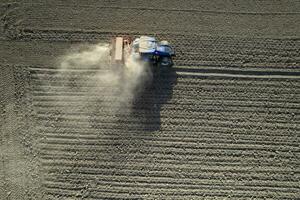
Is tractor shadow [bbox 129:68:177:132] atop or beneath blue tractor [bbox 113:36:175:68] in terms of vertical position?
beneath

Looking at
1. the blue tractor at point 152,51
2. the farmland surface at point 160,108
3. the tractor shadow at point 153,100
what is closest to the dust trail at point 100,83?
the farmland surface at point 160,108

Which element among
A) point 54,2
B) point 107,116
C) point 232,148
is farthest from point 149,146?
point 54,2

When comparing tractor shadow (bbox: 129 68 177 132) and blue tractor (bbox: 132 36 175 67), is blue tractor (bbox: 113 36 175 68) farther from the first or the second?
tractor shadow (bbox: 129 68 177 132)

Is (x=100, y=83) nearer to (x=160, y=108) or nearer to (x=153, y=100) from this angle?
(x=153, y=100)

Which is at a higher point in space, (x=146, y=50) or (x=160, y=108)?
(x=146, y=50)

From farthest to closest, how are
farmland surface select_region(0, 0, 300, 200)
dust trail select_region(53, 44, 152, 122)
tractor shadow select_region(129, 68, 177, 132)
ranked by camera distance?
dust trail select_region(53, 44, 152, 122) < tractor shadow select_region(129, 68, 177, 132) < farmland surface select_region(0, 0, 300, 200)

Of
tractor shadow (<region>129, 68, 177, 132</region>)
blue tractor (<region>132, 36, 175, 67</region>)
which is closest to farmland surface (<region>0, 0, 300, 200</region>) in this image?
tractor shadow (<region>129, 68, 177, 132</region>)

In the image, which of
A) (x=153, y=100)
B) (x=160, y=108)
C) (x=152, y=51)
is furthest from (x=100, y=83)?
(x=160, y=108)
